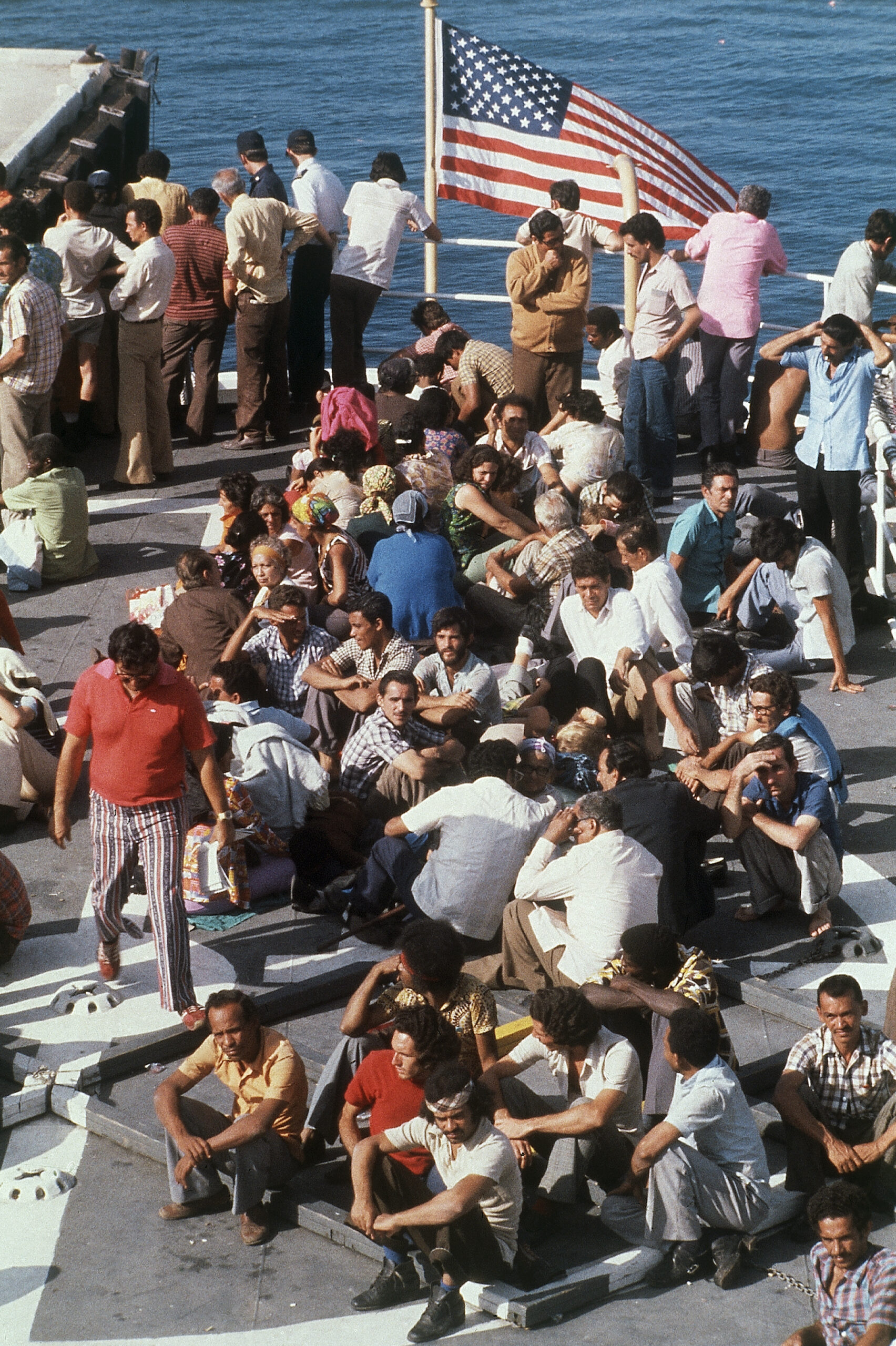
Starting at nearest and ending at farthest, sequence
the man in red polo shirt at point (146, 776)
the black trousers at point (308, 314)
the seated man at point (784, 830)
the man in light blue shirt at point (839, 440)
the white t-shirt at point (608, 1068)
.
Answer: the white t-shirt at point (608, 1068), the man in red polo shirt at point (146, 776), the seated man at point (784, 830), the man in light blue shirt at point (839, 440), the black trousers at point (308, 314)

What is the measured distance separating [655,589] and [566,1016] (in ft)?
12.1

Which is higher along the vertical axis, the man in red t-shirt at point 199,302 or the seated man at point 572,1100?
the man in red t-shirt at point 199,302

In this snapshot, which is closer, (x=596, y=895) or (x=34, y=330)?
(x=596, y=895)

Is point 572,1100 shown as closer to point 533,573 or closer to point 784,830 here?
point 784,830

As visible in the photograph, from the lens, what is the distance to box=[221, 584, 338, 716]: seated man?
28.7 feet

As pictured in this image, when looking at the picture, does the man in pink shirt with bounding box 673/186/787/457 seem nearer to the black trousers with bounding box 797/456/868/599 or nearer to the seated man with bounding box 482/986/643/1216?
the black trousers with bounding box 797/456/868/599

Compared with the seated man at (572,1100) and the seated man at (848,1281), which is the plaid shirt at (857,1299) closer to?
the seated man at (848,1281)

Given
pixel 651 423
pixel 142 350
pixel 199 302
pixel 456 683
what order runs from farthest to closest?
pixel 199 302
pixel 142 350
pixel 651 423
pixel 456 683

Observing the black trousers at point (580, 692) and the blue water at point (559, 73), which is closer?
the black trousers at point (580, 692)

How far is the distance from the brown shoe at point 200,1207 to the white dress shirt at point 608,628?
12.3 ft

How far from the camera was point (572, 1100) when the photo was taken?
6031mm

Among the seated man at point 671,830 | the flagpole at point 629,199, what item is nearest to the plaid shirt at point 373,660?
the seated man at point 671,830

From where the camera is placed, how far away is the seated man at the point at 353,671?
8.44 meters

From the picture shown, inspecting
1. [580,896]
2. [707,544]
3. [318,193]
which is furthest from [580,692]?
[318,193]
